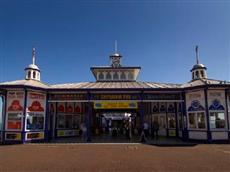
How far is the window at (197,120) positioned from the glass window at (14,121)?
1274cm

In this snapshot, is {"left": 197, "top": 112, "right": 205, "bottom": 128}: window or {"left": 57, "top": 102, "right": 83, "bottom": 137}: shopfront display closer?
{"left": 197, "top": 112, "right": 205, "bottom": 128}: window

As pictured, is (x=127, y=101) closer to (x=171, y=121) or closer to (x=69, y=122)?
(x=171, y=121)

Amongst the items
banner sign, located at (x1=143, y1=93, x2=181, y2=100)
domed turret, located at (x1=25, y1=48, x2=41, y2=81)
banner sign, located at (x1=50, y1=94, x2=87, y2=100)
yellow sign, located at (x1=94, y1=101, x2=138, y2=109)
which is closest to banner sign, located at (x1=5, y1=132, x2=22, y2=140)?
banner sign, located at (x1=50, y1=94, x2=87, y2=100)

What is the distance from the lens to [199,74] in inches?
815

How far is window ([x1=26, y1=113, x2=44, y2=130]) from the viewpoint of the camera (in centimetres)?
1563

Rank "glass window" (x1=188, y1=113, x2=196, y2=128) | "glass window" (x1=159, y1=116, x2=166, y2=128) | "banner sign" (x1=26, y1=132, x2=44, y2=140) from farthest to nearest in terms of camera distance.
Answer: "glass window" (x1=159, y1=116, x2=166, y2=128) → "glass window" (x1=188, y1=113, x2=196, y2=128) → "banner sign" (x1=26, y1=132, x2=44, y2=140)

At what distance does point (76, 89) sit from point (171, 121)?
30.4 ft

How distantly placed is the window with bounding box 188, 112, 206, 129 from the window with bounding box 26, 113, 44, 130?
1152 cm

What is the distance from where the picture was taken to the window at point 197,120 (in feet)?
51.2

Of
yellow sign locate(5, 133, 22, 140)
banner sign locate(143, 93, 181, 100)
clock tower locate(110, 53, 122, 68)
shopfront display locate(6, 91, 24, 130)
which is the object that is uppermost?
clock tower locate(110, 53, 122, 68)

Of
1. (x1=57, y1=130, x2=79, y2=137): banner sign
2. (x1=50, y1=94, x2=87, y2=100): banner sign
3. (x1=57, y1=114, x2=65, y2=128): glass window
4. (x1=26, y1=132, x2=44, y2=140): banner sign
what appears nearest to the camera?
(x1=26, y1=132, x2=44, y2=140): banner sign

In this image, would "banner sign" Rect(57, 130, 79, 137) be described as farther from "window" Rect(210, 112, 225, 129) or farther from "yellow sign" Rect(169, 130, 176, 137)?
"window" Rect(210, 112, 225, 129)

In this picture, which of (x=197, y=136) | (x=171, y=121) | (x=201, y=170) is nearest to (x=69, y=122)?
(x=171, y=121)

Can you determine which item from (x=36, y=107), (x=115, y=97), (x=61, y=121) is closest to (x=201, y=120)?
(x=115, y=97)
